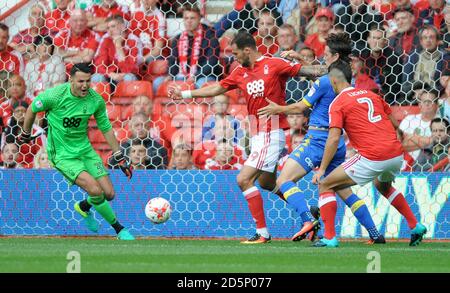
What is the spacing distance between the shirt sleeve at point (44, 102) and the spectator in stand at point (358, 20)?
3859 millimetres

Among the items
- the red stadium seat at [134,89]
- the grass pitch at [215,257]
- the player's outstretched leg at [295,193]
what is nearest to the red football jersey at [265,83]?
the player's outstretched leg at [295,193]

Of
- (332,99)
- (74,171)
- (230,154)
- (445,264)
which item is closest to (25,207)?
(74,171)

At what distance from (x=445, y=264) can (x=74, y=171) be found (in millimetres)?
4482

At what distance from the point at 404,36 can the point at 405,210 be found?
9.81ft

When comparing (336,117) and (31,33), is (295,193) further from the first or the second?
(31,33)

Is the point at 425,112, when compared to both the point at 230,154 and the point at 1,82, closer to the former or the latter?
the point at 230,154

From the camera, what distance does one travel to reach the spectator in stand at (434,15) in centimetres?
1246

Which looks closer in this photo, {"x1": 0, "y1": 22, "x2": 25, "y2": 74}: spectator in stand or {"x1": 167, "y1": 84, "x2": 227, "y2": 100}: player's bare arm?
{"x1": 167, "y1": 84, "x2": 227, "y2": 100}: player's bare arm

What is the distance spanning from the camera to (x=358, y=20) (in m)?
12.5

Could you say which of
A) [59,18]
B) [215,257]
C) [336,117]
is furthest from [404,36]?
[215,257]

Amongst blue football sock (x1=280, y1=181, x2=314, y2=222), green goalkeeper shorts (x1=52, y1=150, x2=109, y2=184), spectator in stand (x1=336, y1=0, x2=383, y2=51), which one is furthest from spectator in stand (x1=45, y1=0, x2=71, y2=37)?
blue football sock (x1=280, y1=181, x2=314, y2=222)

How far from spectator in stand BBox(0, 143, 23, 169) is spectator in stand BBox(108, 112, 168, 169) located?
1.23 metres

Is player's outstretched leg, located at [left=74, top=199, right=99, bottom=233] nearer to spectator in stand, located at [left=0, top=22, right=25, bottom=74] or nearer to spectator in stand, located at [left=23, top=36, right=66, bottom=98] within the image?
spectator in stand, located at [left=23, top=36, right=66, bottom=98]

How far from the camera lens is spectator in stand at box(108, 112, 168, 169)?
12508mm
